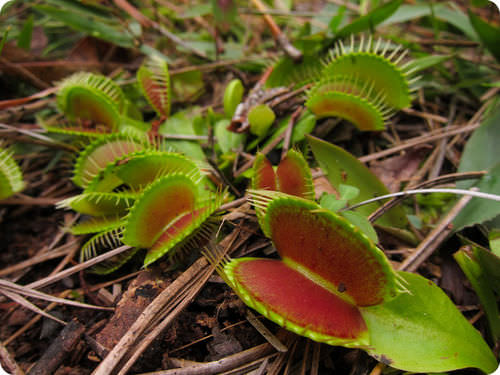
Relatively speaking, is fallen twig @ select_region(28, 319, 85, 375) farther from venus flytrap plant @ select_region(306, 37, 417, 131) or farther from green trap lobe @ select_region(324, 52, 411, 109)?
green trap lobe @ select_region(324, 52, 411, 109)

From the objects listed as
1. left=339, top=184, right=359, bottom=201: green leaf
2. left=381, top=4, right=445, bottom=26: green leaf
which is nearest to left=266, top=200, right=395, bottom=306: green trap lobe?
left=339, top=184, right=359, bottom=201: green leaf

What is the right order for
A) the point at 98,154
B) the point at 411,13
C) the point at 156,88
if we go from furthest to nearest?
the point at 411,13 → the point at 156,88 → the point at 98,154

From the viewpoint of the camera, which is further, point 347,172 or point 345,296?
point 347,172

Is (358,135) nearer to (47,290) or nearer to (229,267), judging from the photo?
(229,267)

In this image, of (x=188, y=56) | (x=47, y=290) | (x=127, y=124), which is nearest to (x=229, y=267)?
(x=47, y=290)

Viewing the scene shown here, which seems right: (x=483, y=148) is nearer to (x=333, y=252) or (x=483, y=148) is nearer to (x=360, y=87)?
(x=360, y=87)

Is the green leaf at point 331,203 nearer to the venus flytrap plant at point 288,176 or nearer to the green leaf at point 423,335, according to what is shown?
the venus flytrap plant at point 288,176

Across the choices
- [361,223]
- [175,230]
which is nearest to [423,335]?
[361,223]
